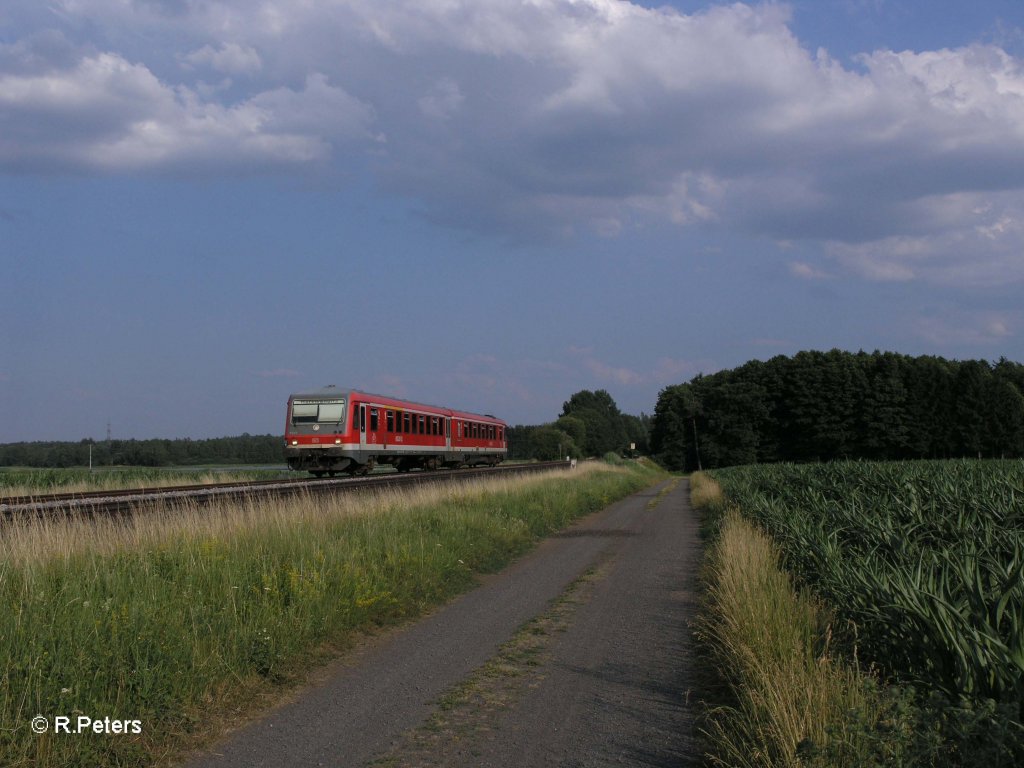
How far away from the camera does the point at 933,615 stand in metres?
4.59

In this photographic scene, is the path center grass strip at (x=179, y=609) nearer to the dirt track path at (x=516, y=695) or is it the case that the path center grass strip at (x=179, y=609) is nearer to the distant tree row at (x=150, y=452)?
the dirt track path at (x=516, y=695)

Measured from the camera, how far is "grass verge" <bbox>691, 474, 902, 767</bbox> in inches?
159

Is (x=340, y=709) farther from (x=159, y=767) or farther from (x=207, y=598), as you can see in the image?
(x=207, y=598)

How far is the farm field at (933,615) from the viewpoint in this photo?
11.7 feet

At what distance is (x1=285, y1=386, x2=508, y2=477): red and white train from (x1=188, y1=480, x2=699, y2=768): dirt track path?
20.2 meters

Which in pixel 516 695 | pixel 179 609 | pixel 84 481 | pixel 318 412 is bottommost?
pixel 516 695

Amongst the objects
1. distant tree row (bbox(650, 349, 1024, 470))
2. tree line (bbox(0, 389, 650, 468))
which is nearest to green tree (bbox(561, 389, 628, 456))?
tree line (bbox(0, 389, 650, 468))

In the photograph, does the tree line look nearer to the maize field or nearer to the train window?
the train window

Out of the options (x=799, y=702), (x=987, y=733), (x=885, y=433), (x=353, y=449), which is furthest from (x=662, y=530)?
(x=885, y=433)

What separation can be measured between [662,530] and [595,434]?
134 metres

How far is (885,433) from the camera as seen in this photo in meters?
87.4

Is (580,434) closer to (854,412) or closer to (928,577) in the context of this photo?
(854,412)

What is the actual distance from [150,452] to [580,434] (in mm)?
73804

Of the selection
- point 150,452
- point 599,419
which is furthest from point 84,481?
point 599,419
